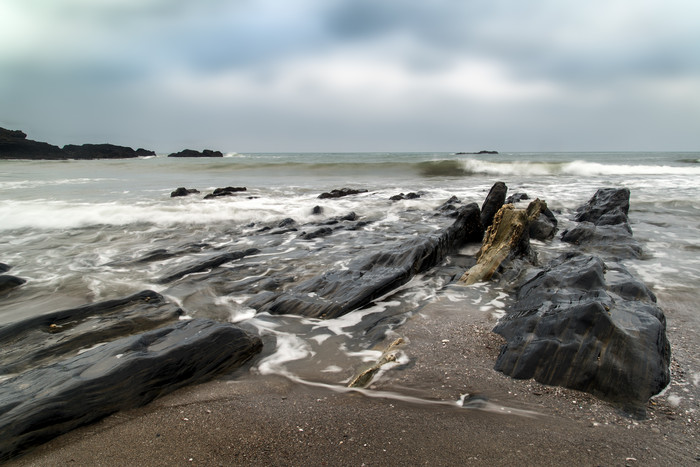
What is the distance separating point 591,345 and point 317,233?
560cm

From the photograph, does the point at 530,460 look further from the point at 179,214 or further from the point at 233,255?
the point at 179,214

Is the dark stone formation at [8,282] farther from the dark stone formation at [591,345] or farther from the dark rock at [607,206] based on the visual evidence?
the dark rock at [607,206]

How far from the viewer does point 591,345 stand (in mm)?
2301

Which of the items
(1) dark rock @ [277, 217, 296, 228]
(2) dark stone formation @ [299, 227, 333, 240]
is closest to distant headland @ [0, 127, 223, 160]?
(1) dark rock @ [277, 217, 296, 228]

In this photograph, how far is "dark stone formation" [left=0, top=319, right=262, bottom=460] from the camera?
187cm

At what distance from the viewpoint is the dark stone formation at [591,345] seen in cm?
211

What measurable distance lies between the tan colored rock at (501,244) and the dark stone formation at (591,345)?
137 centimetres

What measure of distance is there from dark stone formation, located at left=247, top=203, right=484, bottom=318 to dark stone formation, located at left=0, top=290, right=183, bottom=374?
0.97 metres

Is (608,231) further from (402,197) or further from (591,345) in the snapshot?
(402,197)

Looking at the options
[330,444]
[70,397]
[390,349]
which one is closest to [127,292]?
[70,397]

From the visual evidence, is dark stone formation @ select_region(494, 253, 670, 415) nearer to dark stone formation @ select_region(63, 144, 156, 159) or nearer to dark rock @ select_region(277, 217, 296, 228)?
dark rock @ select_region(277, 217, 296, 228)

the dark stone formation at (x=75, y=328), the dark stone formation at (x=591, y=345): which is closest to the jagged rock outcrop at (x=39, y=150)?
the dark stone formation at (x=75, y=328)

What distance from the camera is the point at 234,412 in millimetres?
2080

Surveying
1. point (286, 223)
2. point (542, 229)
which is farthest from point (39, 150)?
point (542, 229)
